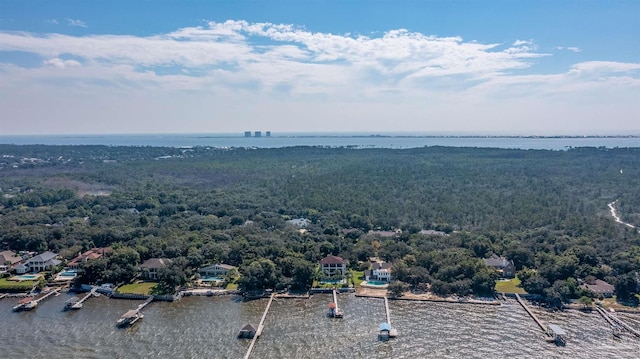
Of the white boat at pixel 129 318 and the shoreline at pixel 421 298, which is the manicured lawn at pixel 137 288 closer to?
the white boat at pixel 129 318

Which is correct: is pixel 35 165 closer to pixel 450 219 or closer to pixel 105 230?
pixel 105 230

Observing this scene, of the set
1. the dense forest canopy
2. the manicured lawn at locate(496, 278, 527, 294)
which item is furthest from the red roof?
the manicured lawn at locate(496, 278, 527, 294)

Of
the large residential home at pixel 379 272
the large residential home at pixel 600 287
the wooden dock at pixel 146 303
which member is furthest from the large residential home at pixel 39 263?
the large residential home at pixel 600 287

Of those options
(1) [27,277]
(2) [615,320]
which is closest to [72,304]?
(1) [27,277]

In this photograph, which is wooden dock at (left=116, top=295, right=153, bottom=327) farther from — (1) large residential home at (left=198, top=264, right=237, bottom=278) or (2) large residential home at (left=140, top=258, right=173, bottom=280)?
(1) large residential home at (left=198, top=264, right=237, bottom=278)

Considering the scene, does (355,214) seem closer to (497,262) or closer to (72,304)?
(497,262)
